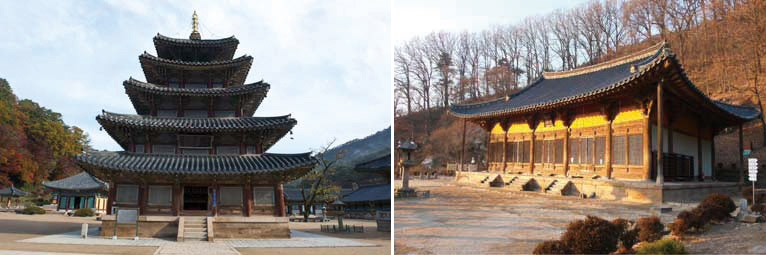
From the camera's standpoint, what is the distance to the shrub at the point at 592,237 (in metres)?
7.70

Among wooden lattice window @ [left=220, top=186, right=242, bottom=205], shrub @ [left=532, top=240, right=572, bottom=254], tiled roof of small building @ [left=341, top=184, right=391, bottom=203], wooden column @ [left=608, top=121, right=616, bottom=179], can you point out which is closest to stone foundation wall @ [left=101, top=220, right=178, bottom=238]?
wooden lattice window @ [left=220, top=186, right=242, bottom=205]

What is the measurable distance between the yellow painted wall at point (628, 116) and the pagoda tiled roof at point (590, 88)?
3.85 ft

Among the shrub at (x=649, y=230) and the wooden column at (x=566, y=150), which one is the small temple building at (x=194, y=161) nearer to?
the shrub at (x=649, y=230)

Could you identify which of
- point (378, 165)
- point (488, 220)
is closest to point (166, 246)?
point (488, 220)

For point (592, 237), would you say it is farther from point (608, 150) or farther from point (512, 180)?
point (512, 180)

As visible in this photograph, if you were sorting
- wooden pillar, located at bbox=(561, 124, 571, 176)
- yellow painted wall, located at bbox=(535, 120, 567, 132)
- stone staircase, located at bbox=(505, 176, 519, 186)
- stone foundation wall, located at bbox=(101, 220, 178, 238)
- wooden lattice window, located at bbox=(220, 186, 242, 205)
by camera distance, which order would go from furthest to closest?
stone staircase, located at bbox=(505, 176, 519, 186)
yellow painted wall, located at bbox=(535, 120, 567, 132)
wooden pillar, located at bbox=(561, 124, 571, 176)
wooden lattice window, located at bbox=(220, 186, 242, 205)
stone foundation wall, located at bbox=(101, 220, 178, 238)

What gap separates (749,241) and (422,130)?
133ft

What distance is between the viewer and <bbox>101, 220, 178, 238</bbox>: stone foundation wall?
14.4 metres

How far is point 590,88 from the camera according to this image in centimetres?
1867

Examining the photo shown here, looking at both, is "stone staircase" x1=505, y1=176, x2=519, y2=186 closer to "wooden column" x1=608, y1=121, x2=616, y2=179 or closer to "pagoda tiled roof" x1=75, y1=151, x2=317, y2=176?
"wooden column" x1=608, y1=121, x2=616, y2=179

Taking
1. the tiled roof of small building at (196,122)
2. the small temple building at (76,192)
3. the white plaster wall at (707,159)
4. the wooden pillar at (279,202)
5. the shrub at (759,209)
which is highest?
the tiled roof of small building at (196,122)

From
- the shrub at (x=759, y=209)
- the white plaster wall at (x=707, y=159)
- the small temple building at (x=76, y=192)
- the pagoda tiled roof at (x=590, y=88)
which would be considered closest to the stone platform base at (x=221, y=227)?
the pagoda tiled roof at (x=590, y=88)

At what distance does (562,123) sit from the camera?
2011 cm

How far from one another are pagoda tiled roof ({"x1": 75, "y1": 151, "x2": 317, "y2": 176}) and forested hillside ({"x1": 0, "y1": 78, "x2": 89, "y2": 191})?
127 ft
